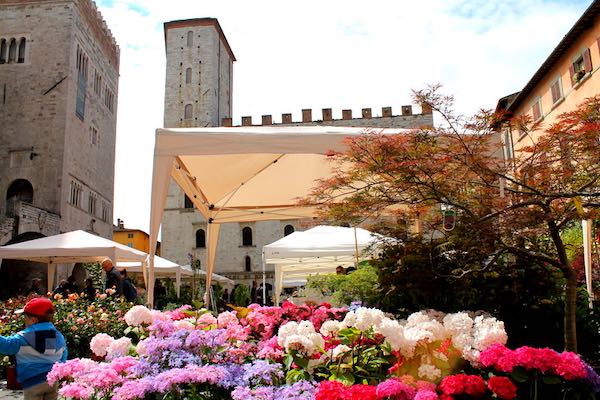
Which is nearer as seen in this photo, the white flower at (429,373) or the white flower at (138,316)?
the white flower at (429,373)

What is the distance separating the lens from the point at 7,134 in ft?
87.6

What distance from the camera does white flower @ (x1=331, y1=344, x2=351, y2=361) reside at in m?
2.65

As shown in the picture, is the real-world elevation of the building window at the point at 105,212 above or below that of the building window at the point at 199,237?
above

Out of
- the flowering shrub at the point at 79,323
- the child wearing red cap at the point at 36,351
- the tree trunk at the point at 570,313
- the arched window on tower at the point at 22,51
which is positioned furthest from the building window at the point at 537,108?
the arched window on tower at the point at 22,51

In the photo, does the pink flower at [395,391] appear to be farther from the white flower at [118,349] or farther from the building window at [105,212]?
the building window at [105,212]

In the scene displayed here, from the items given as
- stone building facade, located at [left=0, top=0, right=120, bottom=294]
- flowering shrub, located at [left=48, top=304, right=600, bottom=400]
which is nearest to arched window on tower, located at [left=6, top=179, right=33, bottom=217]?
stone building facade, located at [left=0, top=0, right=120, bottom=294]

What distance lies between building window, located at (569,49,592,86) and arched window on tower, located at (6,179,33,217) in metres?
24.5

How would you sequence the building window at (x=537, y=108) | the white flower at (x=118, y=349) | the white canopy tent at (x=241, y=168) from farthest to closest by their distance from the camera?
1. the building window at (x=537, y=108)
2. the white canopy tent at (x=241, y=168)
3. the white flower at (x=118, y=349)

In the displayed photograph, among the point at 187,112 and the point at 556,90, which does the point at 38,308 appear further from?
the point at 187,112

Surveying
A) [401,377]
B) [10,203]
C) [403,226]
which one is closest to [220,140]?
[403,226]

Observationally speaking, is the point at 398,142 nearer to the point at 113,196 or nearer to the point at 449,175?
the point at 449,175

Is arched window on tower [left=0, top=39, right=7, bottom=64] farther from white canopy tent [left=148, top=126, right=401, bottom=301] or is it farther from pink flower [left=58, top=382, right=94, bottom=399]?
pink flower [left=58, top=382, right=94, bottom=399]

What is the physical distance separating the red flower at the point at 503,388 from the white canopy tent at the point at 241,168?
8.25ft

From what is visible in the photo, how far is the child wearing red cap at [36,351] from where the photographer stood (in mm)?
Answer: 3445
